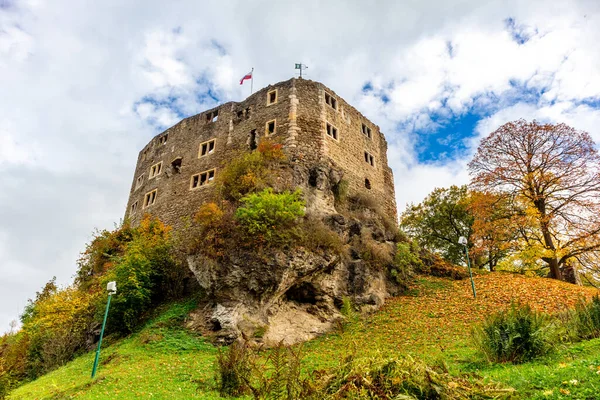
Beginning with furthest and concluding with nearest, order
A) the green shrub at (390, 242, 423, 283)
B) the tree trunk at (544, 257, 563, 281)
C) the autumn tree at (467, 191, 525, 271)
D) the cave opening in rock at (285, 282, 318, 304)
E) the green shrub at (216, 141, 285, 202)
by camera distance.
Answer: the autumn tree at (467, 191, 525, 271)
the tree trunk at (544, 257, 563, 281)
the green shrub at (390, 242, 423, 283)
the green shrub at (216, 141, 285, 202)
the cave opening in rock at (285, 282, 318, 304)

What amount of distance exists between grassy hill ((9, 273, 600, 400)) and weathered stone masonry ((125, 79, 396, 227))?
771 cm

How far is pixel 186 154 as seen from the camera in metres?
24.7

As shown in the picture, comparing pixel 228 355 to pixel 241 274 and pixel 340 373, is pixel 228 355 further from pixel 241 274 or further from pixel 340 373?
pixel 241 274

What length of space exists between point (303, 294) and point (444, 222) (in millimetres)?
16544

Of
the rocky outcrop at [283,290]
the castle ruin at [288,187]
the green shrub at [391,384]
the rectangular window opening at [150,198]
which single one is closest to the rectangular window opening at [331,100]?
the castle ruin at [288,187]

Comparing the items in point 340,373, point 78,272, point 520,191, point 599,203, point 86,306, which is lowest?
point 340,373

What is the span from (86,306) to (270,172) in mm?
11218

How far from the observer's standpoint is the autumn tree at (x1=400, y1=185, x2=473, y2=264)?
26.6 meters

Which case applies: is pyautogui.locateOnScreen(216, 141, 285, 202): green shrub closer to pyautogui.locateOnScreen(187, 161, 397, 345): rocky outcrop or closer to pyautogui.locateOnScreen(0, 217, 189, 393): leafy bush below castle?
pyautogui.locateOnScreen(187, 161, 397, 345): rocky outcrop

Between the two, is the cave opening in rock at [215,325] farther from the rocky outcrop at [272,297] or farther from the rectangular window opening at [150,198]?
the rectangular window opening at [150,198]

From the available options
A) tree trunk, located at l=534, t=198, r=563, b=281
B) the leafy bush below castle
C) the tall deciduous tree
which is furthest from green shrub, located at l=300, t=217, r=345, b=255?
tree trunk, located at l=534, t=198, r=563, b=281

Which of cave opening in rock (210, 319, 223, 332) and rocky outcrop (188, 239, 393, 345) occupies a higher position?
rocky outcrop (188, 239, 393, 345)

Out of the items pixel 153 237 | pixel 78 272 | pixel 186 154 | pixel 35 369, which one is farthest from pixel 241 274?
pixel 78 272

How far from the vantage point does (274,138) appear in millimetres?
20578
